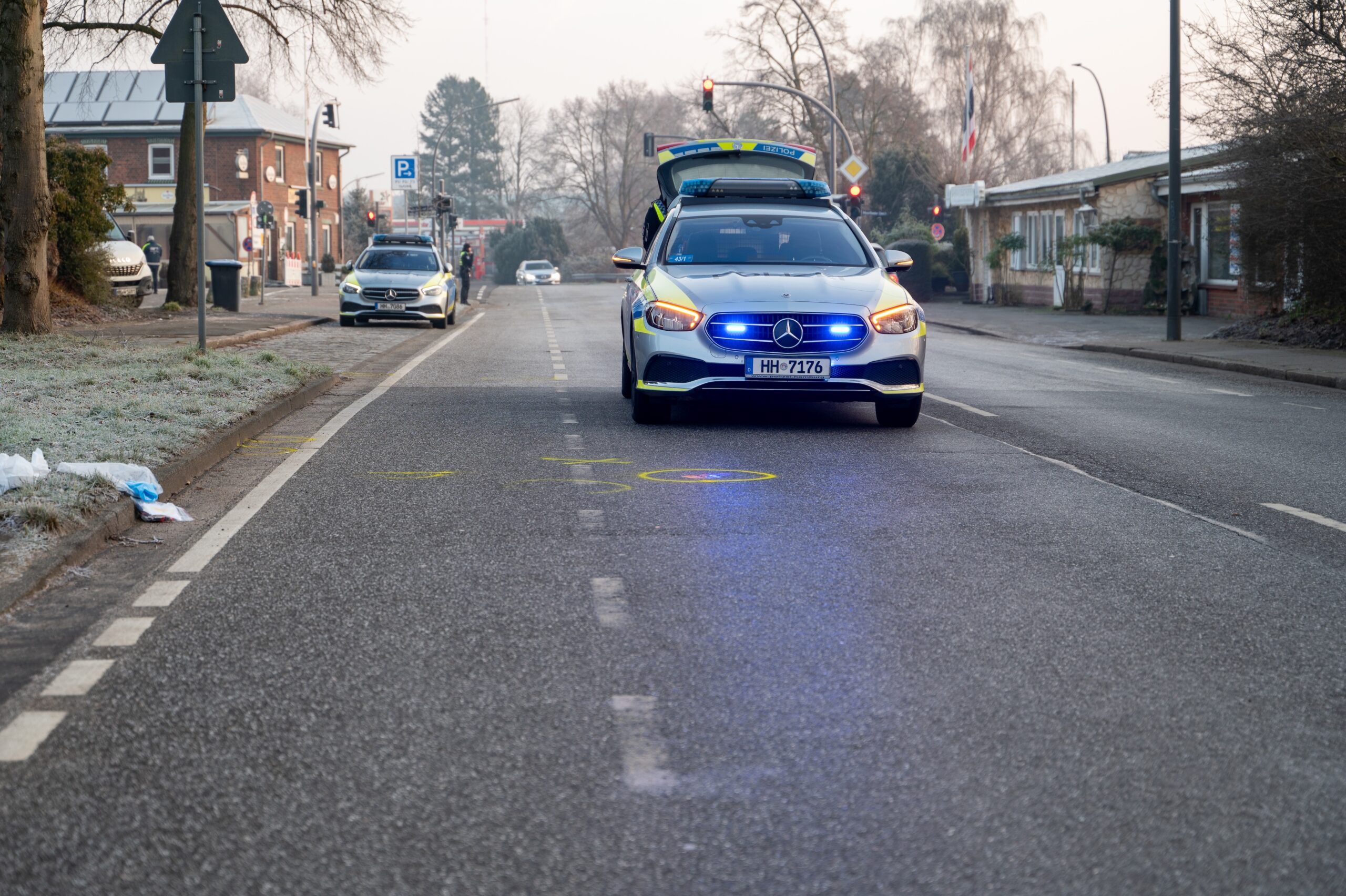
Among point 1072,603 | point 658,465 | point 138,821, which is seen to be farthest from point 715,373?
point 138,821

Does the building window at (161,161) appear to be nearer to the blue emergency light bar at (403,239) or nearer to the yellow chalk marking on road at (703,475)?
the blue emergency light bar at (403,239)

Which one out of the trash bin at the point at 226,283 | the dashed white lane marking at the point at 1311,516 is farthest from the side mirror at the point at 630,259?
the trash bin at the point at 226,283

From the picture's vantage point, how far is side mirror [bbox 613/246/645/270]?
12634mm

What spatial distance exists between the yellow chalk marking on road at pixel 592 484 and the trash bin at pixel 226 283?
77.1ft

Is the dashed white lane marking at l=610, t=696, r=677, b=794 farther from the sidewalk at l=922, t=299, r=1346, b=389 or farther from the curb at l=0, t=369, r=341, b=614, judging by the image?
the sidewalk at l=922, t=299, r=1346, b=389

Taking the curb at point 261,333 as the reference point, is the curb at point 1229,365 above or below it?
below

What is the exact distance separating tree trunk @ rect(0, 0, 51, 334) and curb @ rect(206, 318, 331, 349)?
215 cm

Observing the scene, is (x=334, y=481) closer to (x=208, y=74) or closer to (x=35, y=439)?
(x=35, y=439)

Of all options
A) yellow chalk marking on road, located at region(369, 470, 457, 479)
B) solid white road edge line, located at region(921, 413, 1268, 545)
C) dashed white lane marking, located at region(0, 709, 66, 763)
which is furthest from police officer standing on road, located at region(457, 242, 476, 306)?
dashed white lane marking, located at region(0, 709, 66, 763)

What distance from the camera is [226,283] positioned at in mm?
31047

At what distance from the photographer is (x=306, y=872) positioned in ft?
10.4

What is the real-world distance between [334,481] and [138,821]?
534 cm

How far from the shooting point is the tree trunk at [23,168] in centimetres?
1822

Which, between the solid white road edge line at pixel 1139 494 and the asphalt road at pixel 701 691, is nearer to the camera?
the asphalt road at pixel 701 691
